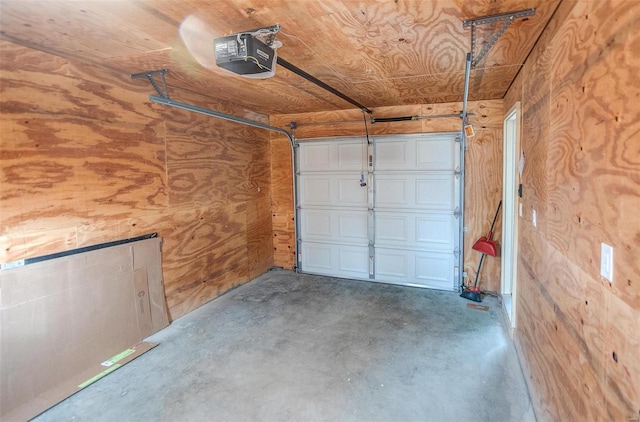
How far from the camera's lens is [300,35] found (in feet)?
7.27

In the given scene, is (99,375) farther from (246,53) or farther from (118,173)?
(246,53)

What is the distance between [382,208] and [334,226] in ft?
2.54

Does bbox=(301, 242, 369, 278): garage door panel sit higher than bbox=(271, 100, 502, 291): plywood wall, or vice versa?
bbox=(271, 100, 502, 291): plywood wall

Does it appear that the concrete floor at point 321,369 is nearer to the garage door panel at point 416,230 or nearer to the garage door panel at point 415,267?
the garage door panel at point 415,267

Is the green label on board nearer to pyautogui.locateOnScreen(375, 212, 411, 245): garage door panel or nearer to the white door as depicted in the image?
pyautogui.locateOnScreen(375, 212, 411, 245): garage door panel

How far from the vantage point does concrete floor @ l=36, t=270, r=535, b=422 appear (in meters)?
2.24

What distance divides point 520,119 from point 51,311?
12.8 feet

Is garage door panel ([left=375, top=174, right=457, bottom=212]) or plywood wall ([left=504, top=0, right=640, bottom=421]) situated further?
garage door panel ([left=375, top=174, right=457, bottom=212])

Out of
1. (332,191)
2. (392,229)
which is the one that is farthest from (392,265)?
(332,191)

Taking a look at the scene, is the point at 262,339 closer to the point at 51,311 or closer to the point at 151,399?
the point at 151,399

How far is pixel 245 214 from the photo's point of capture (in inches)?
188

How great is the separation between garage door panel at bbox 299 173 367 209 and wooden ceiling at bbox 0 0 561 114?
1695 mm

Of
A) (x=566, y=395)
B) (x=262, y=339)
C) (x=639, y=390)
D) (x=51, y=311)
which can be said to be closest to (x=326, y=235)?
(x=262, y=339)

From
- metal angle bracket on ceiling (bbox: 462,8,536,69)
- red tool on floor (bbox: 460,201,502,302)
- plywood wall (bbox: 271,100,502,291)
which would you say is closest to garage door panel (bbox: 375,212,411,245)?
plywood wall (bbox: 271,100,502,291)
